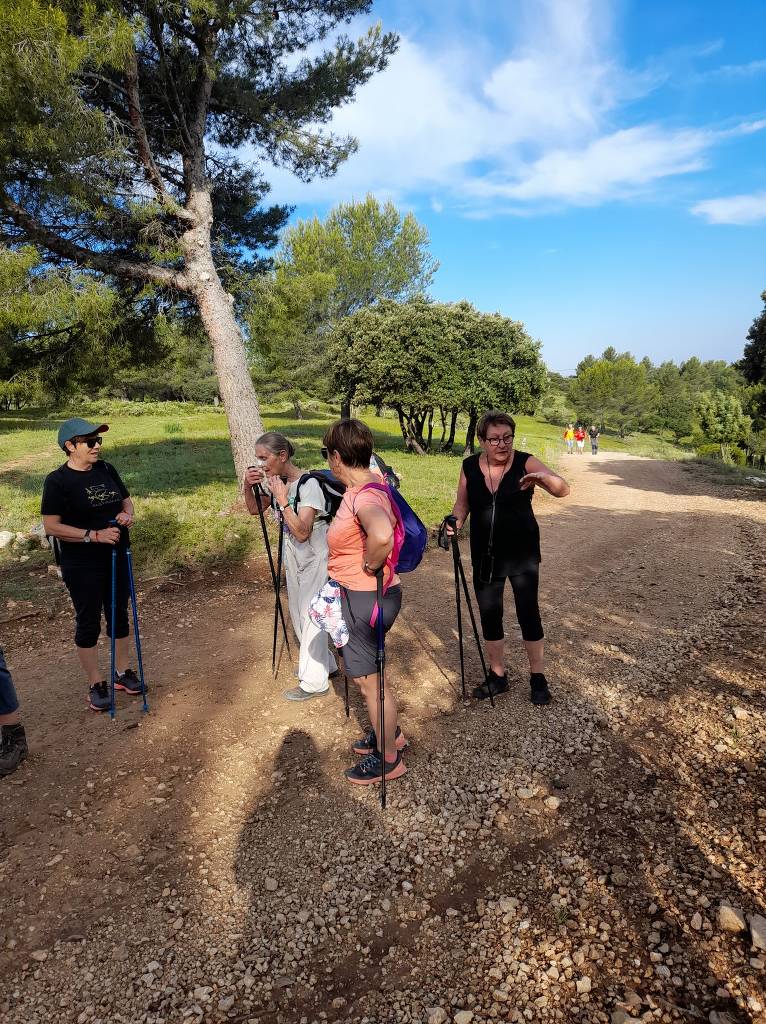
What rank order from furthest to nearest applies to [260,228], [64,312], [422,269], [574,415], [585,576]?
[574,415], [422,269], [260,228], [64,312], [585,576]

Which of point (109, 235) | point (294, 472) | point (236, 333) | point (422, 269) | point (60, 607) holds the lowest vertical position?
point (60, 607)

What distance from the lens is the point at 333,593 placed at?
146 inches

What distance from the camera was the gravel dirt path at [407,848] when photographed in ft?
8.26

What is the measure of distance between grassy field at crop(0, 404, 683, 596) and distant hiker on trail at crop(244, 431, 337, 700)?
4482mm

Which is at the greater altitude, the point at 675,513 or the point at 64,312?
the point at 64,312

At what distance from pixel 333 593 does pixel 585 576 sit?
5.78m

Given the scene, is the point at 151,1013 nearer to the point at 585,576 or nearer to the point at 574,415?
the point at 585,576

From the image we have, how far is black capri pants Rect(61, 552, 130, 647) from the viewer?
15.2 ft

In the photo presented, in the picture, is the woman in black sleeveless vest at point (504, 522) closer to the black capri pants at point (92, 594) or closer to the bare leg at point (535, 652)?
the bare leg at point (535, 652)

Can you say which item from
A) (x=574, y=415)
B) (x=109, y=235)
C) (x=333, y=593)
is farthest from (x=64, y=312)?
(x=574, y=415)

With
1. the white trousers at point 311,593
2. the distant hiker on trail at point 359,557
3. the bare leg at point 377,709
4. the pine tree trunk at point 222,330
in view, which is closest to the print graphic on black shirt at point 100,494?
the white trousers at point 311,593

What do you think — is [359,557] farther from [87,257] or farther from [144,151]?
[144,151]

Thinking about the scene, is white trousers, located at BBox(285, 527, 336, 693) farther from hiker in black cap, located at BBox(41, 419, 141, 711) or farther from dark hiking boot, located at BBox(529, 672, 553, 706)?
dark hiking boot, located at BBox(529, 672, 553, 706)

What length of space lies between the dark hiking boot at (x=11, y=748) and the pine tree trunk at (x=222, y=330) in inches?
321
